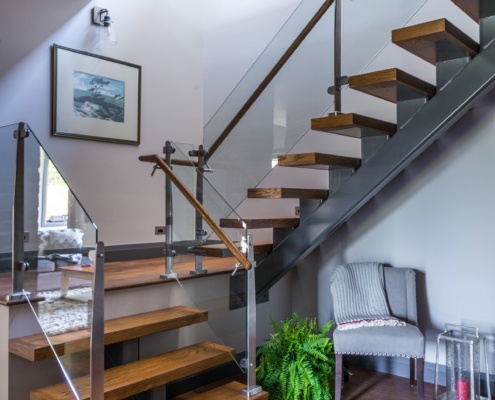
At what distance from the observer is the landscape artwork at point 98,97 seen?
14.3 feet

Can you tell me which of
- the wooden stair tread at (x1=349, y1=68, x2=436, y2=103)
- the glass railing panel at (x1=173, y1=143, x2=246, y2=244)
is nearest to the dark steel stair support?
the wooden stair tread at (x1=349, y1=68, x2=436, y2=103)

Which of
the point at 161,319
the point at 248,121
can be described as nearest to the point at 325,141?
the point at 248,121

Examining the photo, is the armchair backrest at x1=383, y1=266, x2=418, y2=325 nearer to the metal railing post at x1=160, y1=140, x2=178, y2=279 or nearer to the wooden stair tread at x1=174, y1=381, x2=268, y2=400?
the wooden stair tread at x1=174, y1=381, x2=268, y2=400

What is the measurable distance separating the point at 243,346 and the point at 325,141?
2.20 m

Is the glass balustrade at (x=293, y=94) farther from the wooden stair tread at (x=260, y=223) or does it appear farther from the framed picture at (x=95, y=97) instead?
the framed picture at (x=95, y=97)

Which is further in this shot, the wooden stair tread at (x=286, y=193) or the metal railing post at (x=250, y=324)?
the wooden stair tread at (x=286, y=193)

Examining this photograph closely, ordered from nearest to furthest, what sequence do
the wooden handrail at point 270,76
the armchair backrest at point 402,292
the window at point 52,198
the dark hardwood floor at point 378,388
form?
the window at point 52,198, the wooden handrail at point 270,76, the dark hardwood floor at point 378,388, the armchair backrest at point 402,292

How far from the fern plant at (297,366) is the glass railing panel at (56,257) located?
1.39m

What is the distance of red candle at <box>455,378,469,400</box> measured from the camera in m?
3.25

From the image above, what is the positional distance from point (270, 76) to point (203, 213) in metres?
1.19

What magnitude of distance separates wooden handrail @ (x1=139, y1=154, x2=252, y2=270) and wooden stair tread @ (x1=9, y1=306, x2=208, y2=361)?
1.66ft

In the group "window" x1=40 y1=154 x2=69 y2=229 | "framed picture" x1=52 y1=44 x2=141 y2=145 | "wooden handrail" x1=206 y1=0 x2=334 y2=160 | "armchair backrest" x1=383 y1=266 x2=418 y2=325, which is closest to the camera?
"window" x1=40 y1=154 x2=69 y2=229

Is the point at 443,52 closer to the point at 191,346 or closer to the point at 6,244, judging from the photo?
the point at 191,346

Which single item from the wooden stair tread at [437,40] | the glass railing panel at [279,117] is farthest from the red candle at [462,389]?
the wooden stair tread at [437,40]
